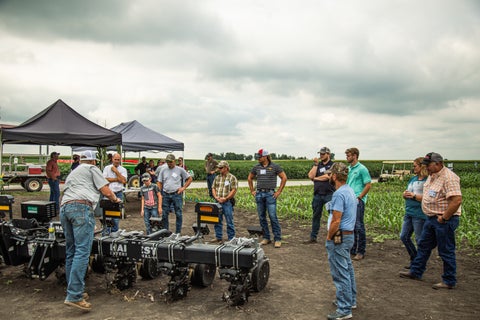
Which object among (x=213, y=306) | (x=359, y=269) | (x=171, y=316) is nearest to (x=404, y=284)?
(x=359, y=269)

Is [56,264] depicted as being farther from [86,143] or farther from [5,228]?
[86,143]

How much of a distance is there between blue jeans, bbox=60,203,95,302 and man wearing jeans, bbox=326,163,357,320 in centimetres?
294

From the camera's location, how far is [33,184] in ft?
60.4

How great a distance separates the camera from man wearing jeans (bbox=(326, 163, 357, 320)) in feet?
13.3

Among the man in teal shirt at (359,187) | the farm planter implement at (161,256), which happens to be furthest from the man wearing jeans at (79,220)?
the man in teal shirt at (359,187)

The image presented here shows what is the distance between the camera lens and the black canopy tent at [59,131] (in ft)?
34.8

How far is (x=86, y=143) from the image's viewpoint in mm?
11438

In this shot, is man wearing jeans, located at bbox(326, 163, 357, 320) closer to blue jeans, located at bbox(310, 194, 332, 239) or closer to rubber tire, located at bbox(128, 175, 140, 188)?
blue jeans, located at bbox(310, 194, 332, 239)

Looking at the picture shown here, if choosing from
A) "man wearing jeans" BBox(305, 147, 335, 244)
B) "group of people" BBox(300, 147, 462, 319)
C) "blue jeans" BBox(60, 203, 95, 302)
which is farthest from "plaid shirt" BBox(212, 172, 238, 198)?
"blue jeans" BBox(60, 203, 95, 302)

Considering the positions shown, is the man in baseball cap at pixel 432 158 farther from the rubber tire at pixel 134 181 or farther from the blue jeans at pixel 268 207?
the rubber tire at pixel 134 181

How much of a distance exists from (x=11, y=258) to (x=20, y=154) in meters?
15.7

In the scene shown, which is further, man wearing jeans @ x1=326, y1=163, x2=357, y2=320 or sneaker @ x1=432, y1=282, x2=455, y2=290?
sneaker @ x1=432, y1=282, x2=455, y2=290

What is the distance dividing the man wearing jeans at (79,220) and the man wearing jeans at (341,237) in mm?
2811

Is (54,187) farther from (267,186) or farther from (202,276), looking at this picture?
(202,276)
